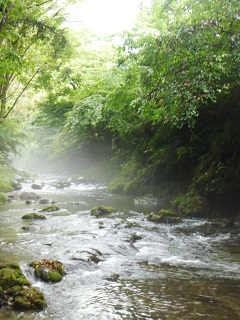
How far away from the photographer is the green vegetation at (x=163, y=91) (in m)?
7.23

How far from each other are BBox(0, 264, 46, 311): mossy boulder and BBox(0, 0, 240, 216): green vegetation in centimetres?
494

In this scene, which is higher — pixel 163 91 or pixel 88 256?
pixel 163 91

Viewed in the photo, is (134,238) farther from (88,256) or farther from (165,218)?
(165,218)

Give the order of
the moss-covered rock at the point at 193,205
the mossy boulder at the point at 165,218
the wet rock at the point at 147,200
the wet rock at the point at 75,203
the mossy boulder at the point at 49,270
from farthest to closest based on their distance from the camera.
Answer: the wet rock at the point at 147,200 < the wet rock at the point at 75,203 < the moss-covered rock at the point at 193,205 < the mossy boulder at the point at 165,218 < the mossy boulder at the point at 49,270

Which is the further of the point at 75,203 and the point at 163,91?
the point at 75,203

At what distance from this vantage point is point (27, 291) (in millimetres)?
4320

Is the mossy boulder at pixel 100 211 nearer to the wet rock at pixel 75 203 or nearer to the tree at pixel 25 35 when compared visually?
the wet rock at pixel 75 203

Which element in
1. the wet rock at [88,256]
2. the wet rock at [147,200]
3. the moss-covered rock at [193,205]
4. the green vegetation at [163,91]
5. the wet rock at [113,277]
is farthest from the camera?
the wet rock at [147,200]

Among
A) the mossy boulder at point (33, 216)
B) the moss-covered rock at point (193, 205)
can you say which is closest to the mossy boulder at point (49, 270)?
the mossy boulder at point (33, 216)

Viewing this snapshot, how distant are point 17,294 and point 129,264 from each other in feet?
8.20

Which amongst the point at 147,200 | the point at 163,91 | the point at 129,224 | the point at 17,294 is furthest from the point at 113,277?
the point at 147,200

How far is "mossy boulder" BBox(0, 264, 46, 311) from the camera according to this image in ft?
13.5

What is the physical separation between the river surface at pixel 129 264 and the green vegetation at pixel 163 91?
8.63 ft

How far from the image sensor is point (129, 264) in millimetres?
6211
